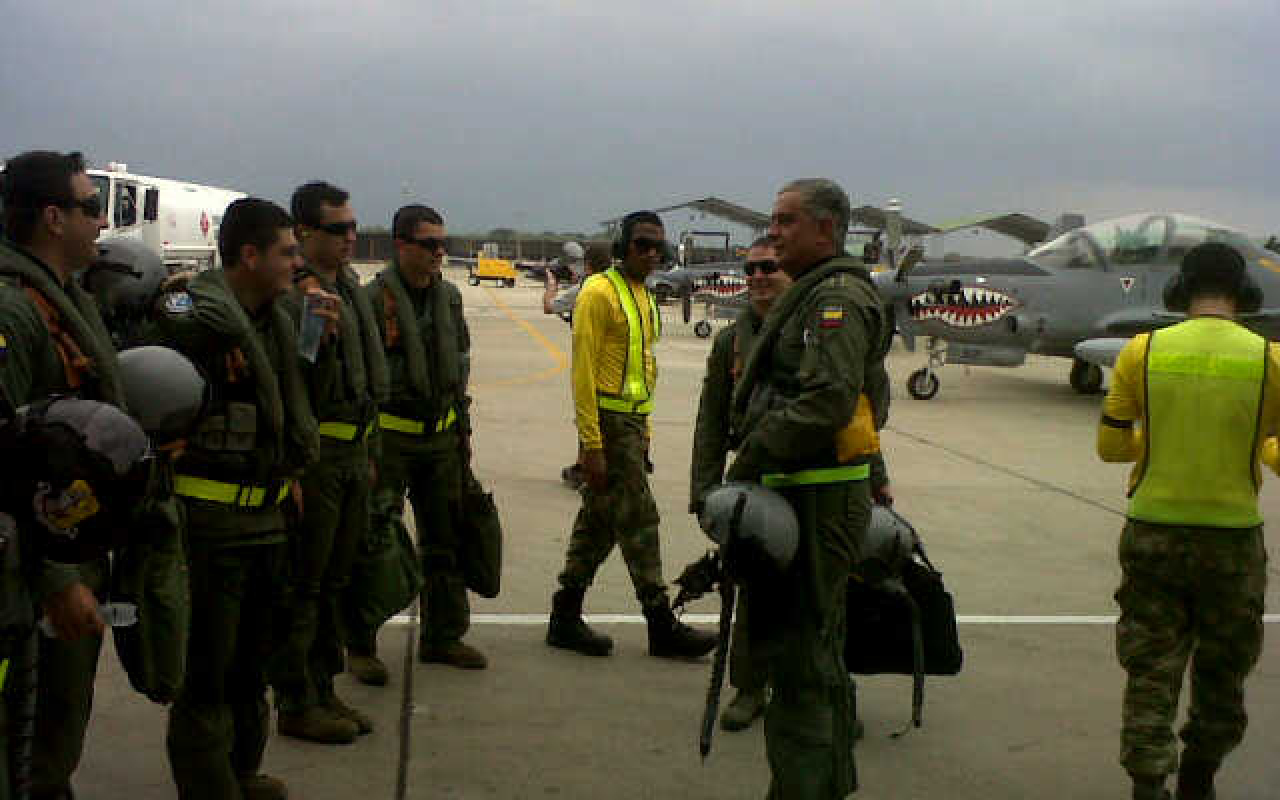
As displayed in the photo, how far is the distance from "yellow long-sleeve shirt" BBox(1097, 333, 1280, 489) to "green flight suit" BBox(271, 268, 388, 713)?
2552 millimetres

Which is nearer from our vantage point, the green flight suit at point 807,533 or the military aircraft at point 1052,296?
the green flight suit at point 807,533

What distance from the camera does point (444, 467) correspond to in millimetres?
4934

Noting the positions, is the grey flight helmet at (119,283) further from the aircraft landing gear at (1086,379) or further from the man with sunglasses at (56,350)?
the aircraft landing gear at (1086,379)

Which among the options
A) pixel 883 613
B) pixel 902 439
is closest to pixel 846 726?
pixel 883 613

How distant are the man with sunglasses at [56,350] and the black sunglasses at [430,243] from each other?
1813 mm

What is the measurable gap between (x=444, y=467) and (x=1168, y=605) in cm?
285

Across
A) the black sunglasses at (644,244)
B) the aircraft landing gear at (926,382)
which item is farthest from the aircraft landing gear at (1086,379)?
the black sunglasses at (644,244)

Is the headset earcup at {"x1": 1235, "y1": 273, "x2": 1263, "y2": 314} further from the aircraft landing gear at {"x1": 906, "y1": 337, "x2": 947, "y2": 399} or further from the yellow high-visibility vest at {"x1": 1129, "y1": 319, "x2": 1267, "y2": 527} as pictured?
the aircraft landing gear at {"x1": 906, "y1": 337, "x2": 947, "y2": 399}

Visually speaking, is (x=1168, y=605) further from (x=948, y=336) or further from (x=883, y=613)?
(x=948, y=336)

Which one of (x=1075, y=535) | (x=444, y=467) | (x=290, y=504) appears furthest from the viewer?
(x=1075, y=535)

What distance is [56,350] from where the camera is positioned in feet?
8.80

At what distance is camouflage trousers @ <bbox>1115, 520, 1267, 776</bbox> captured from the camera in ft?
11.8

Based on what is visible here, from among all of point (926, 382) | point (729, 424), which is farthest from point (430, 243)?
point (926, 382)

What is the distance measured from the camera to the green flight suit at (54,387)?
2561 millimetres
